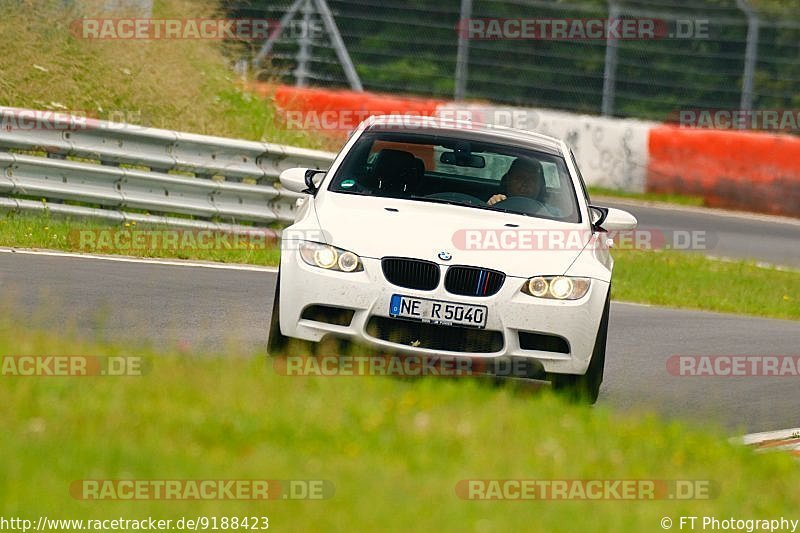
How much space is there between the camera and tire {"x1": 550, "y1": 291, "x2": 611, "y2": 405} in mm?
8578

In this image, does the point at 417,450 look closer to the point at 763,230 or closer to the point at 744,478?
the point at 744,478

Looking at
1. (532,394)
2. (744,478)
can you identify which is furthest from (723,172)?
(744,478)

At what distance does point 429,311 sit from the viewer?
816 cm

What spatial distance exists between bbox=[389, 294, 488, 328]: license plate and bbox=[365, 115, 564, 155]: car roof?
6.88 feet

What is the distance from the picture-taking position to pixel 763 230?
2403cm

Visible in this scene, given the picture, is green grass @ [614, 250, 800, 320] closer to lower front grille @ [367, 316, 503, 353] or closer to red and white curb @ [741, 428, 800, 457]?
red and white curb @ [741, 428, 800, 457]

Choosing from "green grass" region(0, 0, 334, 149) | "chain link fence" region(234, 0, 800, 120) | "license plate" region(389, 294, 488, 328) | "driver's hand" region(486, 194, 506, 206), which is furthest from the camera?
"chain link fence" region(234, 0, 800, 120)

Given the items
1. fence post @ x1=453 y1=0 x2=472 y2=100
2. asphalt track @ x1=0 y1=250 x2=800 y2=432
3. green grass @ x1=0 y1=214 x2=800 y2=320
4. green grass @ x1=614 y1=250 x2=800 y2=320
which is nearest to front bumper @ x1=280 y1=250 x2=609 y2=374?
asphalt track @ x1=0 y1=250 x2=800 y2=432

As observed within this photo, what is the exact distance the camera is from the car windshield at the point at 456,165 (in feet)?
31.2

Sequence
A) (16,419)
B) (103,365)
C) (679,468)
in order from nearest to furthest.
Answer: (16,419) < (679,468) < (103,365)

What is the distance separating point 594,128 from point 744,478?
19.9 meters

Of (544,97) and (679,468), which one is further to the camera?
(544,97)

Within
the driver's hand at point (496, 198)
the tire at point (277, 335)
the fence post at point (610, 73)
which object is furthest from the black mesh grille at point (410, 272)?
the fence post at point (610, 73)

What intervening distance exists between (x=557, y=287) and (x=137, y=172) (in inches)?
281
